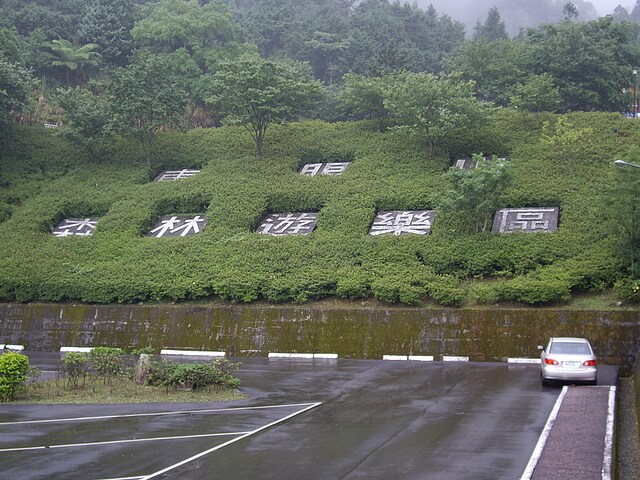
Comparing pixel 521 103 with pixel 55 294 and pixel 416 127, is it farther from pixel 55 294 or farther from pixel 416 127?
pixel 55 294

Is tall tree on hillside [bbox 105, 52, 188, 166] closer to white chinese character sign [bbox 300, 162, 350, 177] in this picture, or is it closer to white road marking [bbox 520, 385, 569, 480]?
white chinese character sign [bbox 300, 162, 350, 177]

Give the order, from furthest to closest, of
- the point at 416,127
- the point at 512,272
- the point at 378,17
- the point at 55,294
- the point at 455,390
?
the point at 378,17 → the point at 416,127 → the point at 55,294 → the point at 512,272 → the point at 455,390

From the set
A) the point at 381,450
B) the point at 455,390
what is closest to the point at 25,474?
the point at 381,450

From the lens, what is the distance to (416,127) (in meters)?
35.7

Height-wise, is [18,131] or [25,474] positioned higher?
[18,131]

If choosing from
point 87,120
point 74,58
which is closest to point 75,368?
point 87,120

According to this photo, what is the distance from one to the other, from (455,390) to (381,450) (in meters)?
6.33

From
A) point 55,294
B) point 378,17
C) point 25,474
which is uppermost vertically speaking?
point 378,17

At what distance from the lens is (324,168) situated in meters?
37.9

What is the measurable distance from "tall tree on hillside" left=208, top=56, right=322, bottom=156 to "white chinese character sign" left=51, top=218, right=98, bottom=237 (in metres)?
7.83

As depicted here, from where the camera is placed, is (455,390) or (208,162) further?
(208,162)

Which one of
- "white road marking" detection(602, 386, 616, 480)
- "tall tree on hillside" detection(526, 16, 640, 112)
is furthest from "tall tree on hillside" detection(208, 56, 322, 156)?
"white road marking" detection(602, 386, 616, 480)

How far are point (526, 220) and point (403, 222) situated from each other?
4709mm

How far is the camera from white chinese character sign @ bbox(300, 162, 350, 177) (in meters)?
37.4
